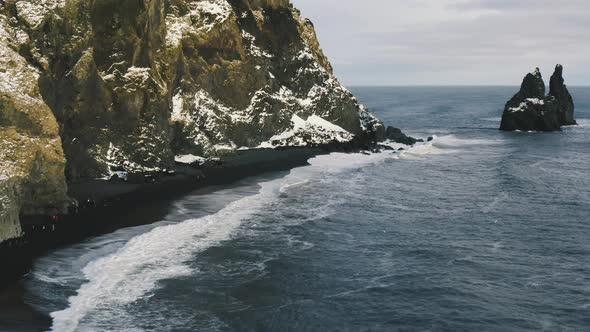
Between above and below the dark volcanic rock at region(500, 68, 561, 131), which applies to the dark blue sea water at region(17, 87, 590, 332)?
below

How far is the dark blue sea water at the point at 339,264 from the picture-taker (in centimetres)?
3266

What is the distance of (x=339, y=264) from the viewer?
141 feet

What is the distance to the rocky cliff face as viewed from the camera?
49.8m

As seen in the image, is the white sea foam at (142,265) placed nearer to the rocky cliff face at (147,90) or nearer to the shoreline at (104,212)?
the shoreline at (104,212)

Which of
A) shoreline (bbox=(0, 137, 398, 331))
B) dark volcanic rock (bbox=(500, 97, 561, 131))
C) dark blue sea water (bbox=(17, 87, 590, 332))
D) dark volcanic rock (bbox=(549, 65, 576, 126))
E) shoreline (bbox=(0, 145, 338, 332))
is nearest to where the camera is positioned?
dark blue sea water (bbox=(17, 87, 590, 332))

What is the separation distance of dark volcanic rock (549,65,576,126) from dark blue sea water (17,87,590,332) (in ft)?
320

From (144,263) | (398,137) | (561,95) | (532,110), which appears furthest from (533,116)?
(144,263)

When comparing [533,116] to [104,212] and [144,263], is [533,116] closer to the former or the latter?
[104,212]

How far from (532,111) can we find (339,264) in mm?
128026

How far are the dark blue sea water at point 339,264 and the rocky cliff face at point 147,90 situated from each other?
11498 millimetres

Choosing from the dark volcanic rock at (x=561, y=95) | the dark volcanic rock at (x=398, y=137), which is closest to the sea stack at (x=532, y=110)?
the dark volcanic rock at (x=561, y=95)

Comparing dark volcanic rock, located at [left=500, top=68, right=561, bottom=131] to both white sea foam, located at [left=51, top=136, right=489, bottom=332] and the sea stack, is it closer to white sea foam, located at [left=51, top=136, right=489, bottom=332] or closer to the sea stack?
the sea stack

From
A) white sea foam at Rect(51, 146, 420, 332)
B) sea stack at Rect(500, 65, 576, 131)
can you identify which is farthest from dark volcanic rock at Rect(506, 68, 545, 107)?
white sea foam at Rect(51, 146, 420, 332)

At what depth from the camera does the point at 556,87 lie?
162 meters
